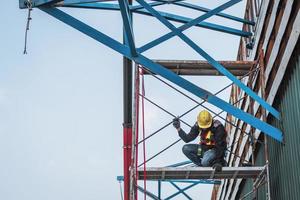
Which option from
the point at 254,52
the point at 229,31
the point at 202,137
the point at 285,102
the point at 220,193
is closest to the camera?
the point at 285,102

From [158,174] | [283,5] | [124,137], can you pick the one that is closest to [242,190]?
[124,137]

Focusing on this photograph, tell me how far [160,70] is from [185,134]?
8.52 feet

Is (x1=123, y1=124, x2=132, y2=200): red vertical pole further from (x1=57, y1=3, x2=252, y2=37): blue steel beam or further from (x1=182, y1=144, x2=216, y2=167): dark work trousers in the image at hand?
(x1=57, y1=3, x2=252, y2=37): blue steel beam

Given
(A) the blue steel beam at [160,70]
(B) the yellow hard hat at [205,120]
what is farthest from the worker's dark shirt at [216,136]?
(A) the blue steel beam at [160,70]

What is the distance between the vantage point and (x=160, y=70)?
1305cm

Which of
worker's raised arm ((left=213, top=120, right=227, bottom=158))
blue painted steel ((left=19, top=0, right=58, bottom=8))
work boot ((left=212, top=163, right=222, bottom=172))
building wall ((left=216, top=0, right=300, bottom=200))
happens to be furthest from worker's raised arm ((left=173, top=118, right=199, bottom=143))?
blue painted steel ((left=19, top=0, right=58, bottom=8))

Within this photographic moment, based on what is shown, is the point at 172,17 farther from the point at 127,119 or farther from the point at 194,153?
the point at 194,153

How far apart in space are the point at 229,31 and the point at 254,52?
1.35 meters

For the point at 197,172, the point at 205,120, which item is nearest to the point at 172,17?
the point at 205,120

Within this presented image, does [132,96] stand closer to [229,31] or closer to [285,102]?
[229,31]

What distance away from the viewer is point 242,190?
1953 cm

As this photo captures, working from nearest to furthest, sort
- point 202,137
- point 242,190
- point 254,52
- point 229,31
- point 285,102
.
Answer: point 285,102, point 202,137, point 254,52, point 229,31, point 242,190

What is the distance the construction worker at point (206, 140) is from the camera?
582 inches

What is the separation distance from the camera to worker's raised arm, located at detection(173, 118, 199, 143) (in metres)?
14.9
